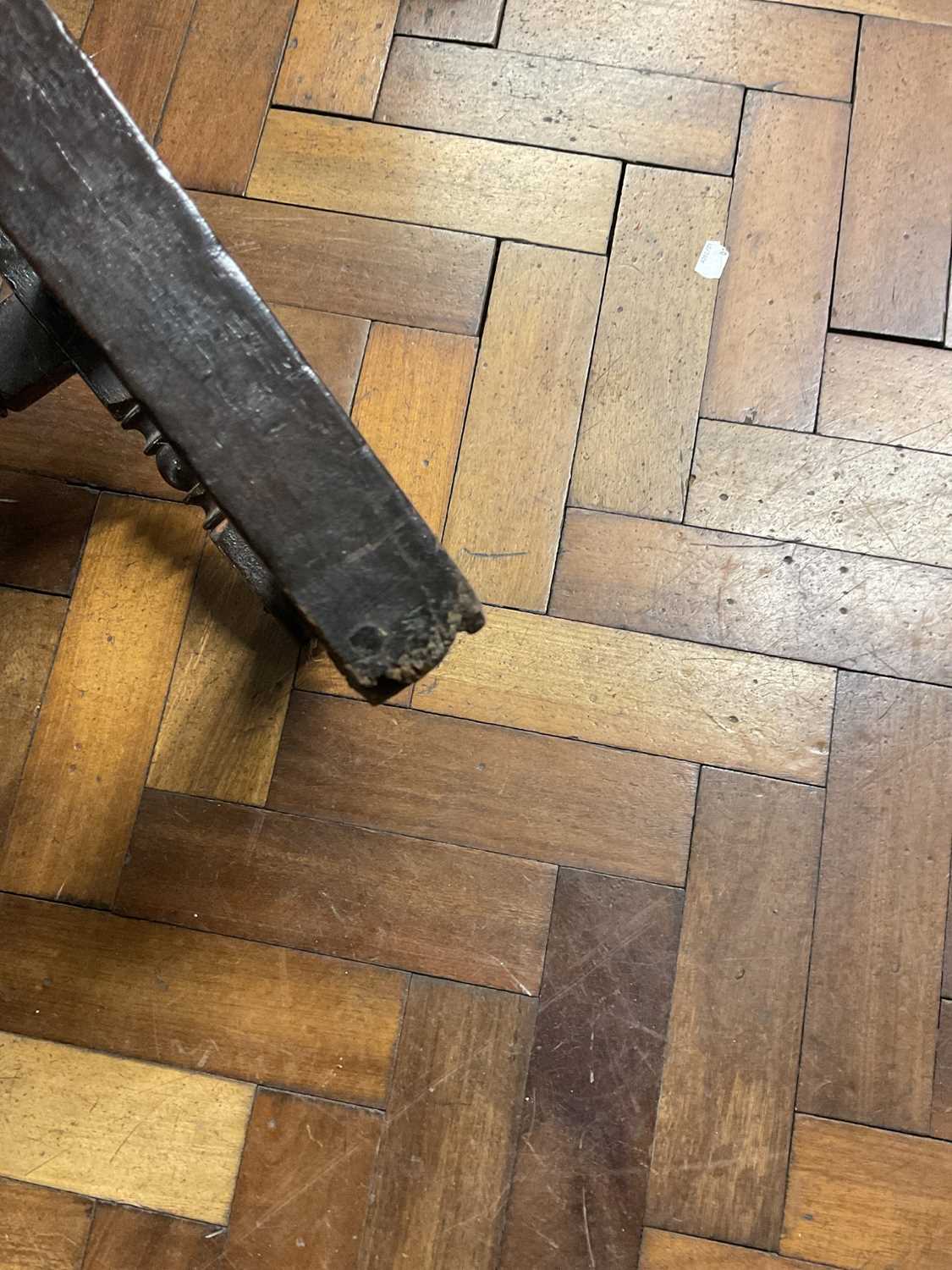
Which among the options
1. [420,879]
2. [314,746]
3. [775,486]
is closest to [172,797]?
[314,746]

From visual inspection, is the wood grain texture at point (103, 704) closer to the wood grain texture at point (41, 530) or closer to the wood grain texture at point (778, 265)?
the wood grain texture at point (41, 530)

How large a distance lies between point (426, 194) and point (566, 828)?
71cm

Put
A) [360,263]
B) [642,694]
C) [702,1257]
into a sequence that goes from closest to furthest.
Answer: [702,1257] < [642,694] < [360,263]

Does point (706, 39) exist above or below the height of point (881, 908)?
above

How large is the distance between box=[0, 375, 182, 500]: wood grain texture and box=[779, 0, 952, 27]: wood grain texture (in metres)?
0.90

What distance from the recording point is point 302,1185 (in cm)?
99

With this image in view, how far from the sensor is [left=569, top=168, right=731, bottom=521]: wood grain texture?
1122 mm

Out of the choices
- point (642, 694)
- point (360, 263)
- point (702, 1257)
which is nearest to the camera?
point (702, 1257)

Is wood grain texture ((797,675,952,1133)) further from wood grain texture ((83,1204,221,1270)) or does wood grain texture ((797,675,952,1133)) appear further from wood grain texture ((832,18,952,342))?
wood grain texture ((83,1204,221,1270))

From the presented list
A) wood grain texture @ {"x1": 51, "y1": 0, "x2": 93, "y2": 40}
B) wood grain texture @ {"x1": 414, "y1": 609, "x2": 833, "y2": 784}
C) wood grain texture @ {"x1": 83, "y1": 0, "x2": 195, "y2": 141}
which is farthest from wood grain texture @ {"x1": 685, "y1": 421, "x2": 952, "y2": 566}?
wood grain texture @ {"x1": 51, "y1": 0, "x2": 93, "y2": 40}

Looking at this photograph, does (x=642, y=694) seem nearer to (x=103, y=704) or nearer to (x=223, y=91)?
(x=103, y=704)

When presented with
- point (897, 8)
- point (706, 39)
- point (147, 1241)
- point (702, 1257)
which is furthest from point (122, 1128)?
point (897, 8)

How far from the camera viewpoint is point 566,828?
105 cm

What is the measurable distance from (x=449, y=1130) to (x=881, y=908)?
46 centimetres
